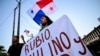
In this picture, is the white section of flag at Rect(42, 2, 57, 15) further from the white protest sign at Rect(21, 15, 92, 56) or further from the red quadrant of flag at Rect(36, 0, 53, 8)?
the white protest sign at Rect(21, 15, 92, 56)

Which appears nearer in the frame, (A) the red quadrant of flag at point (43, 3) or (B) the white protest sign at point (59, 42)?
(B) the white protest sign at point (59, 42)

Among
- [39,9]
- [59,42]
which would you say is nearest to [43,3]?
[39,9]

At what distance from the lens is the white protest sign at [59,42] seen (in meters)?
2.36

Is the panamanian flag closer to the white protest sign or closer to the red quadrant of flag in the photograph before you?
the red quadrant of flag

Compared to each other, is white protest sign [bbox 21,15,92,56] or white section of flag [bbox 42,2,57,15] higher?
white section of flag [bbox 42,2,57,15]

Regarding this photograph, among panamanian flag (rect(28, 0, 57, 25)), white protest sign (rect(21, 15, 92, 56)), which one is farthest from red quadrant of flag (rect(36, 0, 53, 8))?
white protest sign (rect(21, 15, 92, 56))

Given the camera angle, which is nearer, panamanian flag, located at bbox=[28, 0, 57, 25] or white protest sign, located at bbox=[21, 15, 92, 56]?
white protest sign, located at bbox=[21, 15, 92, 56]

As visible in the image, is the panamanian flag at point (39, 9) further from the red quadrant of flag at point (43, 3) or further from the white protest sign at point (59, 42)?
the white protest sign at point (59, 42)

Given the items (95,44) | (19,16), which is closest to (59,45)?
(95,44)

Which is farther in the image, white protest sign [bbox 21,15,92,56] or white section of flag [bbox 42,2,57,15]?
white section of flag [bbox 42,2,57,15]

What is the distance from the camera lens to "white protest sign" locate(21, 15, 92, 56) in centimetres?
236

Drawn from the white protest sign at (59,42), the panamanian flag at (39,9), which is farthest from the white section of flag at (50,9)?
the white protest sign at (59,42)

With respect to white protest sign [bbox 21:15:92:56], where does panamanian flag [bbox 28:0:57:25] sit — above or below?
above

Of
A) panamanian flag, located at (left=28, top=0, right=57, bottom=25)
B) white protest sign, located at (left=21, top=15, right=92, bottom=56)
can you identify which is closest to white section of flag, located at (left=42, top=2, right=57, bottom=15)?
panamanian flag, located at (left=28, top=0, right=57, bottom=25)
